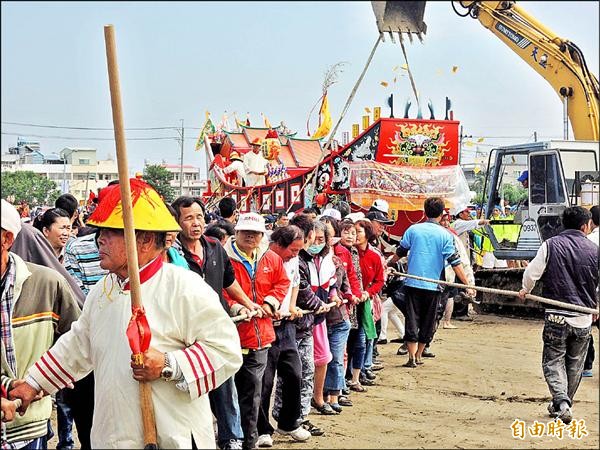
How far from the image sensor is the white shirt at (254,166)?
17.1 metres

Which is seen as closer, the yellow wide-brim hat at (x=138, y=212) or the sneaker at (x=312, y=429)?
the yellow wide-brim hat at (x=138, y=212)

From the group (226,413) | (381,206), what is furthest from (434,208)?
(226,413)

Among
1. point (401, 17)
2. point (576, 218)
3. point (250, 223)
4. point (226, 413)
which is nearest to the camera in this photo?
point (226, 413)

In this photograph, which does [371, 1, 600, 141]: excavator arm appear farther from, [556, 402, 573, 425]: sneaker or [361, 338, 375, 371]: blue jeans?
[556, 402, 573, 425]: sneaker

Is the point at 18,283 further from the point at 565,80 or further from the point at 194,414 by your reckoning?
the point at 565,80

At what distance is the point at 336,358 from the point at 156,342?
4.30 m

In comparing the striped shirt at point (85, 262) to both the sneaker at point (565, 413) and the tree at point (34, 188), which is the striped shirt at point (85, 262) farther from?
the tree at point (34, 188)

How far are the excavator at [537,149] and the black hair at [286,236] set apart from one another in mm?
4989

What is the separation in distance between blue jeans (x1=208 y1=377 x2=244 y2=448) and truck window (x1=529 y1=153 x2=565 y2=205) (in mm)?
8141

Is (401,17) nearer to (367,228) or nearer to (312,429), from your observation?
(367,228)

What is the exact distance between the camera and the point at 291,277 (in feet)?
20.9

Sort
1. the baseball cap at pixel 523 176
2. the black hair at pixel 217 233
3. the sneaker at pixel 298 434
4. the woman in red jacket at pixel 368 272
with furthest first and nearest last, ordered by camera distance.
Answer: the baseball cap at pixel 523 176, the woman in red jacket at pixel 368 272, the black hair at pixel 217 233, the sneaker at pixel 298 434

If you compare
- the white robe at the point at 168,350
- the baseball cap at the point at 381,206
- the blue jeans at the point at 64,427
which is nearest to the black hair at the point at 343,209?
the baseball cap at the point at 381,206

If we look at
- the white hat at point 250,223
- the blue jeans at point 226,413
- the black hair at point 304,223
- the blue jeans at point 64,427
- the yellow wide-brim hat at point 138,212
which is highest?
the yellow wide-brim hat at point 138,212
